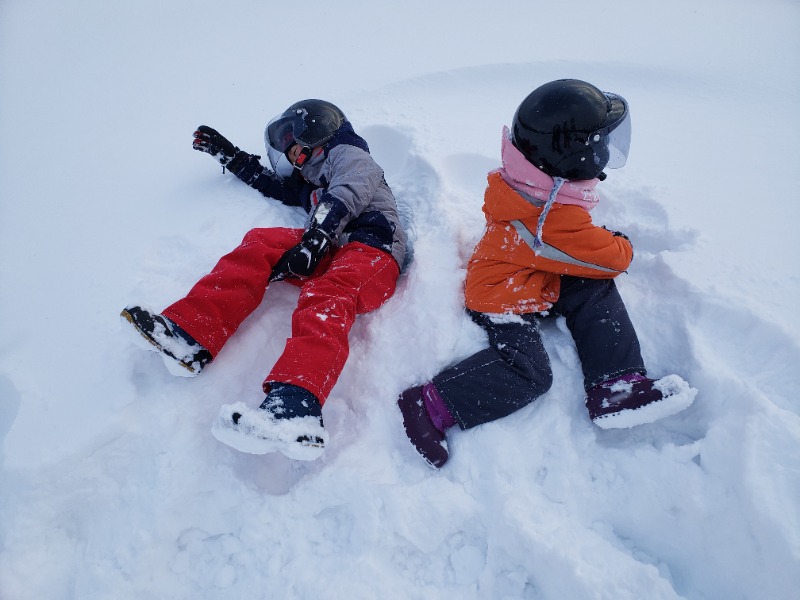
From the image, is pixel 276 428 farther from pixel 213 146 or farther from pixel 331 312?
pixel 213 146

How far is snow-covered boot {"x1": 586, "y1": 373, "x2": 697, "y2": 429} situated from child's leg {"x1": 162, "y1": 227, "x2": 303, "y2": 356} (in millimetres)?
1215

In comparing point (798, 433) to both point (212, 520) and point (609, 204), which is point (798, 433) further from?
point (212, 520)

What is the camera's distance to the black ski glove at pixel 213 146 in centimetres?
236

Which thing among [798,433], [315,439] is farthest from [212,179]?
[798,433]

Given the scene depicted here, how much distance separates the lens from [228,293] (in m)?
1.63

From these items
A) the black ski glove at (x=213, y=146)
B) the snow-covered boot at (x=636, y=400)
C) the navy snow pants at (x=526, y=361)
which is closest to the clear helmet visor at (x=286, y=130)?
the black ski glove at (x=213, y=146)

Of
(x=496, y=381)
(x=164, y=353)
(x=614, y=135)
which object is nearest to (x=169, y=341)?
(x=164, y=353)

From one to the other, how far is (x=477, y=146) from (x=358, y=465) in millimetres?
A: 1733

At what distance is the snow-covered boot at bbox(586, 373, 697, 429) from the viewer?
1.34 metres

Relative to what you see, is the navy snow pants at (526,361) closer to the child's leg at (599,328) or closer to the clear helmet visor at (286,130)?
the child's leg at (599,328)

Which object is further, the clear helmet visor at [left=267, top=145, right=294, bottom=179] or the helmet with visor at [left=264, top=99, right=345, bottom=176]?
the clear helmet visor at [left=267, top=145, right=294, bottom=179]

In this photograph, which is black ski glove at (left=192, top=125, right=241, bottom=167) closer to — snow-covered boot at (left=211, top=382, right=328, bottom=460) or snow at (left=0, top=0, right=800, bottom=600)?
snow at (left=0, top=0, right=800, bottom=600)

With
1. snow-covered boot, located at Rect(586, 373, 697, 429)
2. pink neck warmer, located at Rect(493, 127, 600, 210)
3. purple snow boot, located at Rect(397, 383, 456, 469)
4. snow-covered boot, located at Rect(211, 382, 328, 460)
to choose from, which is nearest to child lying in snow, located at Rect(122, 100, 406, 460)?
snow-covered boot, located at Rect(211, 382, 328, 460)

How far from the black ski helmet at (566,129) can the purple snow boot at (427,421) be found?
814 millimetres
